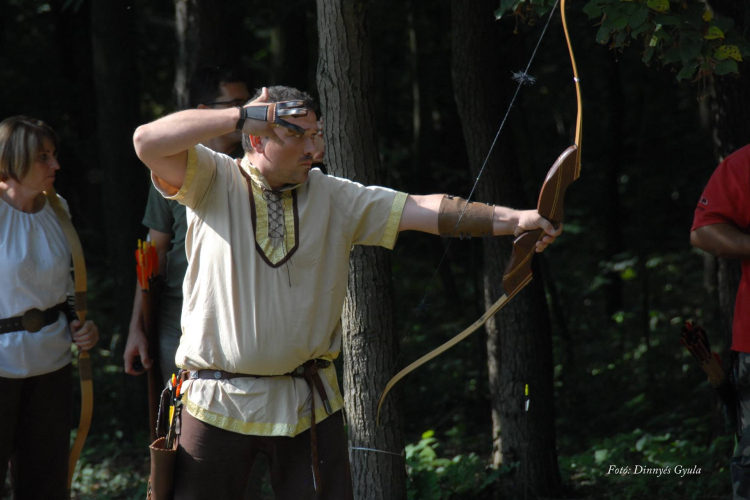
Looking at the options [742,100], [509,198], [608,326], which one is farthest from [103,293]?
[742,100]

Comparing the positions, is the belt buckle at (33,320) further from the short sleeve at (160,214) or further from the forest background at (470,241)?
the forest background at (470,241)

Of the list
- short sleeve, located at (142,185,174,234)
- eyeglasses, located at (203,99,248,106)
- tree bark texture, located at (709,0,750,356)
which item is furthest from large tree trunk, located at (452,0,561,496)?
short sleeve, located at (142,185,174,234)

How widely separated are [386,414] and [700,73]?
1814 mm

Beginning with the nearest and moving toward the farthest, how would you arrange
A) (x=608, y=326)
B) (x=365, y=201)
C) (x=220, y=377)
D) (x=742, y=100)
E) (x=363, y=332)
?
(x=220, y=377) < (x=365, y=201) < (x=363, y=332) < (x=742, y=100) < (x=608, y=326)

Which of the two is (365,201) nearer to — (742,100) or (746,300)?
(746,300)

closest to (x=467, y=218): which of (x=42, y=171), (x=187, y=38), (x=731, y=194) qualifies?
(x=731, y=194)

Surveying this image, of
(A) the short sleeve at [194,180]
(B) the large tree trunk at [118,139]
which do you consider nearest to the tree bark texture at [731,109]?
(A) the short sleeve at [194,180]

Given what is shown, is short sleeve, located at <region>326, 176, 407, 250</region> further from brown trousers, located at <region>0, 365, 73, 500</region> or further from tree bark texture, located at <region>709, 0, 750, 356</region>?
tree bark texture, located at <region>709, 0, 750, 356</region>

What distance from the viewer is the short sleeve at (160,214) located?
3444 millimetres

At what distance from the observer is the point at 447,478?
14.4 ft

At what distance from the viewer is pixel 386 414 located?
348 cm

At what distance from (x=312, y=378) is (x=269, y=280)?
1.08 feet

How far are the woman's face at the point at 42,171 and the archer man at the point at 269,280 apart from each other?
1.17 metres

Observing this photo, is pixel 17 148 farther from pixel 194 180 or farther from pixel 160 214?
pixel 194 180
